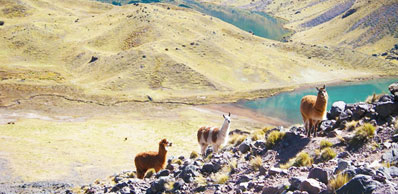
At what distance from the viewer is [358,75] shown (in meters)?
99.9

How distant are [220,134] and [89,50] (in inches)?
3530

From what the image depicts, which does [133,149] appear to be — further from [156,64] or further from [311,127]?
[156,64]

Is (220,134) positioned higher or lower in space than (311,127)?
lower

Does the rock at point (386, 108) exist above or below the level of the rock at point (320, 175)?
above

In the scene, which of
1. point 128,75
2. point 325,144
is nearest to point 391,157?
point 325,144

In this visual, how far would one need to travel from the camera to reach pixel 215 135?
741 inches

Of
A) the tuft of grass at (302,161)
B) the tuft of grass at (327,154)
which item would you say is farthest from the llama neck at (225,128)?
the tuft of grass at (327,154)

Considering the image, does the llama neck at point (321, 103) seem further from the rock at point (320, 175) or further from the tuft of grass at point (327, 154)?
the rock at point (320, 175)

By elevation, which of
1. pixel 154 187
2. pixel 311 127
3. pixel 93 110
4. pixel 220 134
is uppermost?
pixel 311 127

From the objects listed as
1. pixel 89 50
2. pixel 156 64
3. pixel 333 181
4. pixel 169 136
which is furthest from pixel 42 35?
pixel 333 181

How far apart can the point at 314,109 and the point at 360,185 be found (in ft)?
24.1

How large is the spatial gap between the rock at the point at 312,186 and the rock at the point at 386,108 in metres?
7.24

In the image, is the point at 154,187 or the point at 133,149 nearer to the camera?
the point at 154,187

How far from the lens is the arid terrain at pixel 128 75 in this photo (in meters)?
40.9
